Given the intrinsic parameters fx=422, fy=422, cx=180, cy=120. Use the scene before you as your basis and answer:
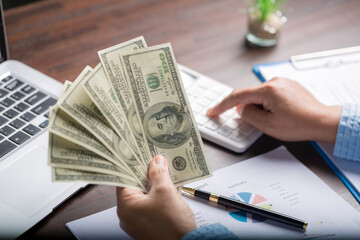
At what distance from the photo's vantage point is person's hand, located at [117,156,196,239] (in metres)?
0.65

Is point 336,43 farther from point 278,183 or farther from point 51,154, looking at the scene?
point 51,154

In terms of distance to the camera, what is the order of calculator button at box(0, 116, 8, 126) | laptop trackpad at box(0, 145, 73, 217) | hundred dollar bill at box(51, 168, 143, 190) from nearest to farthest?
hundred dollar bill at box(51, 168, 143, 190) < laptop trackpad at box(0, 145, 73, 217) < calculator button at box(0, 116, 8, 126)

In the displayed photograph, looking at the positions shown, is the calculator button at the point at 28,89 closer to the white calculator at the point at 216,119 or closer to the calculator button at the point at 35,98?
the calculator button at the point at 35,98

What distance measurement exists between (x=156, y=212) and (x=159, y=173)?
7cm

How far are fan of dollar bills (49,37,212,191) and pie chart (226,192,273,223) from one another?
3.3 inches

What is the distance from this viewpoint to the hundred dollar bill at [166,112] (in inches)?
29.8

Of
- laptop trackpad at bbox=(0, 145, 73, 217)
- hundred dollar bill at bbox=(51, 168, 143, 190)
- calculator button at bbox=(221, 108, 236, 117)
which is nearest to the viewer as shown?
hundred dollar bill at bbox=(51, 168, 143, 190)

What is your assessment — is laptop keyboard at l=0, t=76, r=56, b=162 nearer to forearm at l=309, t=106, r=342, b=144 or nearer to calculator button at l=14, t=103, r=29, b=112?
calculator button at l=14, t=103, r=29, b=112

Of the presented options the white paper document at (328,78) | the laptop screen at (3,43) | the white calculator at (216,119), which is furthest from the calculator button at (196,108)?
the laptop screen at (3,43)

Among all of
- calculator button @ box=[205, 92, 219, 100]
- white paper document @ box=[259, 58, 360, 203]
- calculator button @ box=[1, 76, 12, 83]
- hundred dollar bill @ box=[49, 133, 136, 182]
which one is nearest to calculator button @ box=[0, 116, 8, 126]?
calculator button @ box=[1, 76, 12, 83]

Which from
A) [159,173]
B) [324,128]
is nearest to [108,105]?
[159,173]

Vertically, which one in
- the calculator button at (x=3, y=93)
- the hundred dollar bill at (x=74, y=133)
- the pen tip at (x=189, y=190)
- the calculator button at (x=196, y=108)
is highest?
the hundred dollar bill at (x=74, y=133)

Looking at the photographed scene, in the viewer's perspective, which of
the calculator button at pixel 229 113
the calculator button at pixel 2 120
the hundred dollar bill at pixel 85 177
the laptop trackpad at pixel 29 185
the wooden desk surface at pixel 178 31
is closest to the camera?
the hundred dollar bill at pixel 85 177

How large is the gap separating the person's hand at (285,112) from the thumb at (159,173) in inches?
10.2
